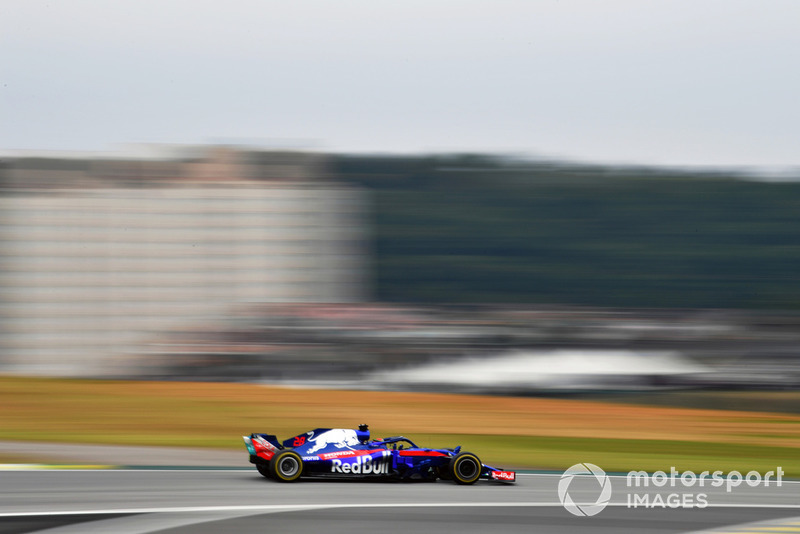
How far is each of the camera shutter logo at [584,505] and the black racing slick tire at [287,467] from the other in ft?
10.9

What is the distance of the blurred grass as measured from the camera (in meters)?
17.2

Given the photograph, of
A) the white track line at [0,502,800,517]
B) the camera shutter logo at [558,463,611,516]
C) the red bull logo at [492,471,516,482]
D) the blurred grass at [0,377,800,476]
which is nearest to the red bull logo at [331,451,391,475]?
the white track line at [0,502,800,517]

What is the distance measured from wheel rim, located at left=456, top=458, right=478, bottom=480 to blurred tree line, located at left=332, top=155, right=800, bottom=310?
42.9 meters

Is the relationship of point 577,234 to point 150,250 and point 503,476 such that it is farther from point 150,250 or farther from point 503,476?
point 503,476

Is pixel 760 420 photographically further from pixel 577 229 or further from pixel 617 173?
pixel 617 173

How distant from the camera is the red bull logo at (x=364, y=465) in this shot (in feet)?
34.9

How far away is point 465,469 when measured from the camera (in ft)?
36.3

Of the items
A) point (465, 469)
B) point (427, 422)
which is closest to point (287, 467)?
point (465, 469)

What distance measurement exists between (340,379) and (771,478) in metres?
21.1

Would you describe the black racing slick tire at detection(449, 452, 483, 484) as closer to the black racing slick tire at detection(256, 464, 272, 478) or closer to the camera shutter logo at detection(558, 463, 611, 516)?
the camera shutter logo at detection(558, 463, 611, 516)

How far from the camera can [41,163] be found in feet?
138

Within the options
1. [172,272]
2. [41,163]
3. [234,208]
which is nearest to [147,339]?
[172,272]

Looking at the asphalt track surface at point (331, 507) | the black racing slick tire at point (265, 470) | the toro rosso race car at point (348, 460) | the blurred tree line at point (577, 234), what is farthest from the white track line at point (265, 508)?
the blurred tree line at point (577, 234)

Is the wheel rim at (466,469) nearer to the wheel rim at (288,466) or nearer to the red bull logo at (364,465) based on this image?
the red bull logo at (364,465)
